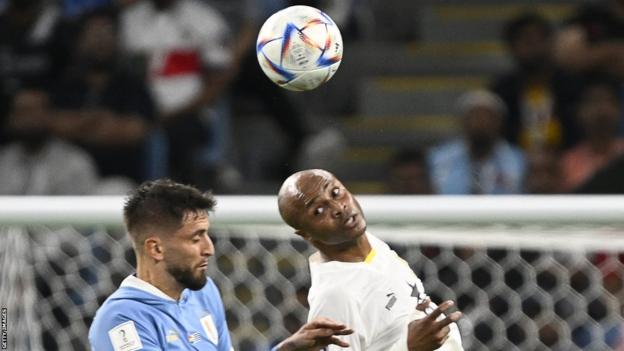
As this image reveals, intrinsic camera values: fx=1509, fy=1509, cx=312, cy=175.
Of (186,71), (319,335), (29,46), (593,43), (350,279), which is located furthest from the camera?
(29,46)

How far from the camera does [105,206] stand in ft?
17.4

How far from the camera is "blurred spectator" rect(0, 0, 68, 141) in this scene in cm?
879

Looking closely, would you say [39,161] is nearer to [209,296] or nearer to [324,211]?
[209,296]

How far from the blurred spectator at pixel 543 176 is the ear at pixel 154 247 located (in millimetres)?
3558

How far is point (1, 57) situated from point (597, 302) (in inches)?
178

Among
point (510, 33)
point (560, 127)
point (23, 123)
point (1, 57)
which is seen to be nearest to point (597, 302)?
point (560, 127)

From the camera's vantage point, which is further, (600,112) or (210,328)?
(600,112)

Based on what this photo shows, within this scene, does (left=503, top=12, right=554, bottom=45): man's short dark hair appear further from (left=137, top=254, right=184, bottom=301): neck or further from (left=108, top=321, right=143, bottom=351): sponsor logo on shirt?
(left=108, top=321, right=143, bottom=351): sponsor logo on shirt

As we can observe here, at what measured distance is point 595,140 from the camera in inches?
304

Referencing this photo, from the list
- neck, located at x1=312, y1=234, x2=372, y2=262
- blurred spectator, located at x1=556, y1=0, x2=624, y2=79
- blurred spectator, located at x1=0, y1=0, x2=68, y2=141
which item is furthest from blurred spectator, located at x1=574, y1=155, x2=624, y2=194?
blurred spectator, located at x1=0, y1=0, x2=68, y2=141

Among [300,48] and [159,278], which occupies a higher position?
[300,48]

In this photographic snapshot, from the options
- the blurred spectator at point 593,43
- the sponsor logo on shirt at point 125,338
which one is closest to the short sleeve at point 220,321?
the sponsor logo on shirt at point 125,338

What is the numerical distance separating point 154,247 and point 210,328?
13.3 inches

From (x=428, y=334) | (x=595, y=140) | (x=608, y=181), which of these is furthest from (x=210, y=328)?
(x=595, y=140)
